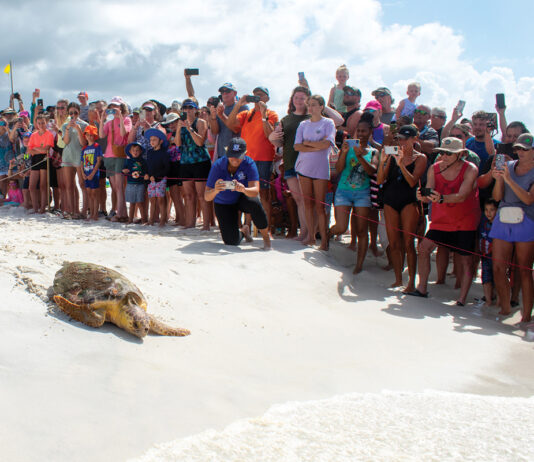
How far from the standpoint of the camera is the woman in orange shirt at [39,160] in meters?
9.04

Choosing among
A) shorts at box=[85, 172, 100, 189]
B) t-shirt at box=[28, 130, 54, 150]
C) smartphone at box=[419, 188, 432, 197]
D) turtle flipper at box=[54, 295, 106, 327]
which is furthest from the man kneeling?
t-shirt at box=[28, 130, 54, 150]

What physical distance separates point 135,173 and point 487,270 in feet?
16.7

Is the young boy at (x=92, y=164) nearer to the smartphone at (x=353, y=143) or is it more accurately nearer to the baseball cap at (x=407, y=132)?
the smartphone at (x=353, y=143)

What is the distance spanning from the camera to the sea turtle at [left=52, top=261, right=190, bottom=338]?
3.21 meters

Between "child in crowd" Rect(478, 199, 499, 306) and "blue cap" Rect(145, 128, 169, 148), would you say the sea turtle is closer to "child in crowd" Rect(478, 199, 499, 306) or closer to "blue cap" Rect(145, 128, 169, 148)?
"child in crowd" Rect(478, 199, 499, 306)

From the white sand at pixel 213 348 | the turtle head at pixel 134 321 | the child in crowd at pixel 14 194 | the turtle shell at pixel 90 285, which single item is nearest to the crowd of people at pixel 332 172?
the white sand at pixel 213 348

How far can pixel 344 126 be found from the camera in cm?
693

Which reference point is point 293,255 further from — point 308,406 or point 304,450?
point 304,450

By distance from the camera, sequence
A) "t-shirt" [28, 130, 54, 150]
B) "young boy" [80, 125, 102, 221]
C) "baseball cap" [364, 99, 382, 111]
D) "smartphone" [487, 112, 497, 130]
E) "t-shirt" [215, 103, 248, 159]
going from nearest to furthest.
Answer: "smartphone" [487, 112, 497, 130] < "baseball cap" [364, 99, 382, 111] < "t-shirt" [215, 103, 248, 159] < "young boy" [80, 125, 102, 221] < "t-shirt" [28, 130, 54, 150]

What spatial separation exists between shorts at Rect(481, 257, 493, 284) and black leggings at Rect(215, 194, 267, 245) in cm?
243

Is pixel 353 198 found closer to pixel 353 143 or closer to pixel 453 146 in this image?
pixel 353 143

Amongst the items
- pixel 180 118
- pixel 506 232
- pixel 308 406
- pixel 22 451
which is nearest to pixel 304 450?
pixel 308 406

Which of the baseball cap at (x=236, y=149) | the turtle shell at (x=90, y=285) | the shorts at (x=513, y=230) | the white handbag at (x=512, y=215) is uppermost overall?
the baseball cap at (x=236, y=149)

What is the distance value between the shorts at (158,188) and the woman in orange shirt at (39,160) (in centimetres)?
260
